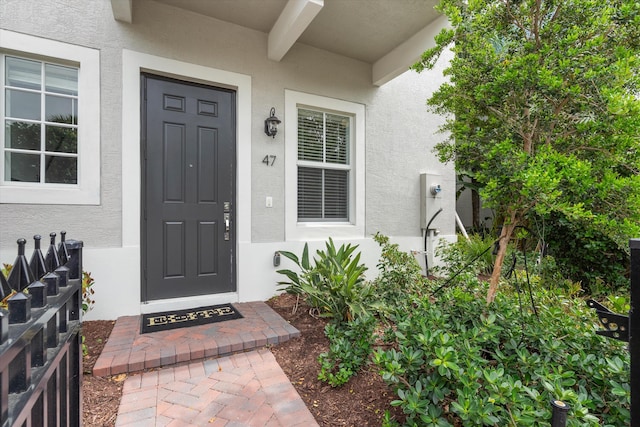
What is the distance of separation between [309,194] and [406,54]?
236 centimetres

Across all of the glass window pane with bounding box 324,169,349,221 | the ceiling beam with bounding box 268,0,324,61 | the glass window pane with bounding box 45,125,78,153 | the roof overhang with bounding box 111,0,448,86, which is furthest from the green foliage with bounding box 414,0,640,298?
the glass window pane with bounding box 45,125,78,153

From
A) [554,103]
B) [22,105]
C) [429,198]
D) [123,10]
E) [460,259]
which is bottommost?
[460,259]

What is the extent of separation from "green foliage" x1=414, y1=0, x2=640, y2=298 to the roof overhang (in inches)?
62.2

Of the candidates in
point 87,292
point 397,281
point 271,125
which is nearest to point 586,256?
point 397,281

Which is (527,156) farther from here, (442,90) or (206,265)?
(206,265)

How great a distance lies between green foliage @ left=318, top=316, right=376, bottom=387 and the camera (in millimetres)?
2135

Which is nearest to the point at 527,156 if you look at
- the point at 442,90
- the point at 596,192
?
the point at 596,192

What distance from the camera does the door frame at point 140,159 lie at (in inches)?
131

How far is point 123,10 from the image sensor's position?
3.18 metres

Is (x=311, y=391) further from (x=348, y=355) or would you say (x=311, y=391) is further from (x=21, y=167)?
(x=21, y=167)

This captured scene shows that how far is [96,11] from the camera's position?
3.23 m

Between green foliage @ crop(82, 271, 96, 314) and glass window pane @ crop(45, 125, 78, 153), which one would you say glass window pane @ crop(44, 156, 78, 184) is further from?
green foliage @ crop(82, 271, 96, 314)

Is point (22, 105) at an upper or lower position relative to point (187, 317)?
upper

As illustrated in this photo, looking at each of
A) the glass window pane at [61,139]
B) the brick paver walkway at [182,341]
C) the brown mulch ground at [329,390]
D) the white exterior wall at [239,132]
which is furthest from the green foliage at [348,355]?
the glass window pane at [61,139]
